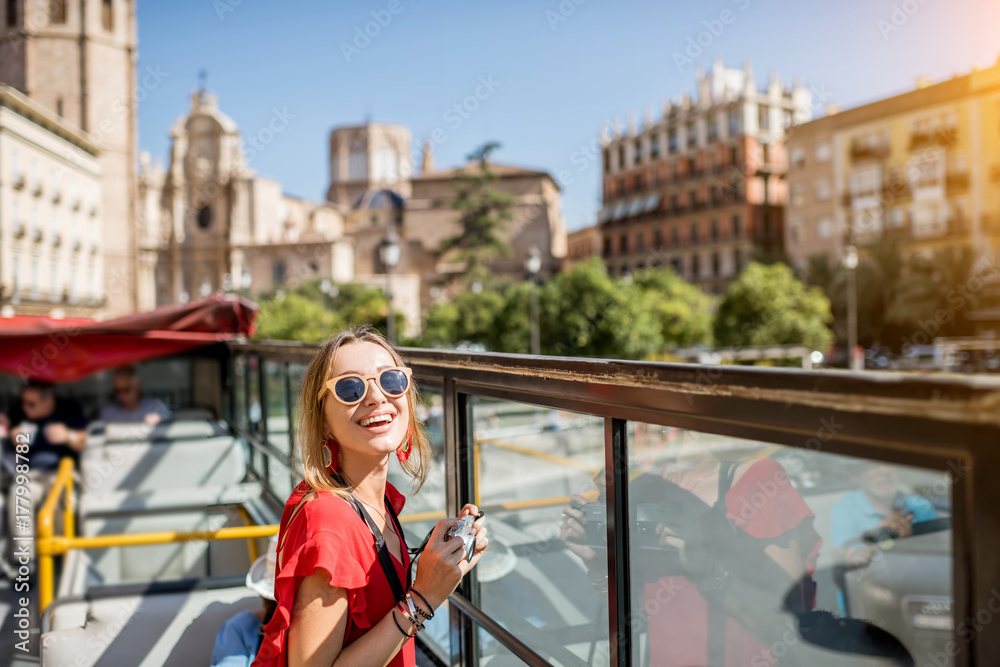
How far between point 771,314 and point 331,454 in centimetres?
3341

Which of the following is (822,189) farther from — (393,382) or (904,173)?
(393,382)

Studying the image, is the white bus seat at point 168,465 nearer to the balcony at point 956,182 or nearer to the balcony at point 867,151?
the balcony at point 956,182

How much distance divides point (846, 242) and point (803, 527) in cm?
4518

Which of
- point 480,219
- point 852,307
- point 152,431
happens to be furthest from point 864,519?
point 480,219

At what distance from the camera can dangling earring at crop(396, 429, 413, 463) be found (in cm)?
169

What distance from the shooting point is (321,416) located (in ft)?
5.26

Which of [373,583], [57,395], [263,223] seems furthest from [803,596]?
[263,223]

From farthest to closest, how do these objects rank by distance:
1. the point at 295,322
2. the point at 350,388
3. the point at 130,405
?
the point at 295,322
the point at 130,405
the point at 350,388

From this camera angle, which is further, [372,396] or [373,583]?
[372,396]

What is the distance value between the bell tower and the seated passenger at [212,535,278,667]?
5336 cm

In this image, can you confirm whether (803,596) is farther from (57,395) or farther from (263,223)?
(263,223)

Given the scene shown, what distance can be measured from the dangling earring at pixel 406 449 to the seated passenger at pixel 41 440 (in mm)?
4340

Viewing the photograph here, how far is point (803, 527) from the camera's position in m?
2.00

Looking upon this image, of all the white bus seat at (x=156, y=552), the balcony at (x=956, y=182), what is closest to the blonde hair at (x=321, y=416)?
the white bus seat at (x=156, y=552)
